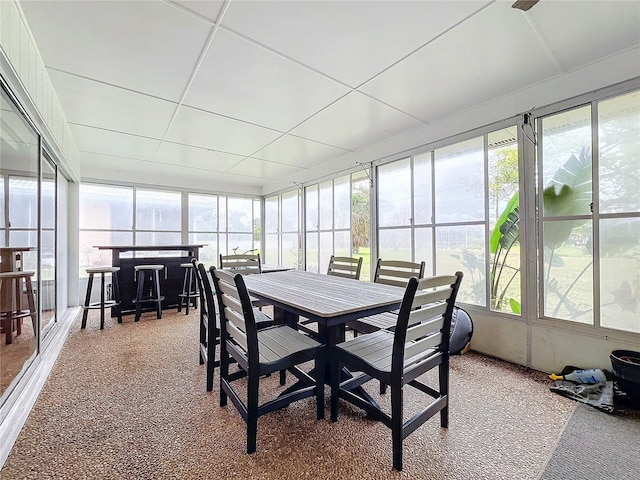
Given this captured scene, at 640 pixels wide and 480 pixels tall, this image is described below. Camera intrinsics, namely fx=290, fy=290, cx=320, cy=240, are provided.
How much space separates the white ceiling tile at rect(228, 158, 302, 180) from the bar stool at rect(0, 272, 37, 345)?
10.4 feet

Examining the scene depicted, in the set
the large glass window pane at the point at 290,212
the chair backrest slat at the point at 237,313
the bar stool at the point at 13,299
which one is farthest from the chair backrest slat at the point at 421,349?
the large glass window pane at the point at 290,212

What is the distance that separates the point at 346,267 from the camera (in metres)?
3.14

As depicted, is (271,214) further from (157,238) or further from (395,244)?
(395,244)

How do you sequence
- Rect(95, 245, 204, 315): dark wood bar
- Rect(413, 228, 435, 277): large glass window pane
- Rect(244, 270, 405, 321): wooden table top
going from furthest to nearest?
Rect(95, 245, 204, 315): dark wood bar → Rect(413, 228, 435, 277): large glass window pane → Rect(244, 270, 405, 321): wooden table top

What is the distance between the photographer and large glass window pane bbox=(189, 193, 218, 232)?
20.6ft

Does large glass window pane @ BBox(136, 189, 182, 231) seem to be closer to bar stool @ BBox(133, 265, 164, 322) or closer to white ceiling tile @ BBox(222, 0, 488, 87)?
bar stool @ BBox(133, 265, 164, 322)

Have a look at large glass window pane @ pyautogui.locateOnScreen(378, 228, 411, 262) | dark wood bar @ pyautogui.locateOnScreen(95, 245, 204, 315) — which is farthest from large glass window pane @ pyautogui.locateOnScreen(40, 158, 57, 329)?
large glass window pane @ pyautogui.locateOnScreen(378, 228, 411, 262)

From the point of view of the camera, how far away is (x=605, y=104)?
87.8 inches

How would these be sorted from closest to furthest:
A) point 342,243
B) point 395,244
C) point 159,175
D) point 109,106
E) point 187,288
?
point 109,106
point 395,244
point 187,288
point 342,243
point 159,175

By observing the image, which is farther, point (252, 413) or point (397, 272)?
point (397, 272)

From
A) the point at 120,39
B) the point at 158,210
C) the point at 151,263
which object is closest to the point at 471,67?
the point at 120,39

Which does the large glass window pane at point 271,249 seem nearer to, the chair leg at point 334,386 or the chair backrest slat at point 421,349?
the chair leg at point 334,386

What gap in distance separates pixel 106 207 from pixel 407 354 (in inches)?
240

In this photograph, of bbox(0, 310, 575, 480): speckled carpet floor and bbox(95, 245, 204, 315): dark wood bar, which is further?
bbox(95, 245, 204, 315): dark wood bar
